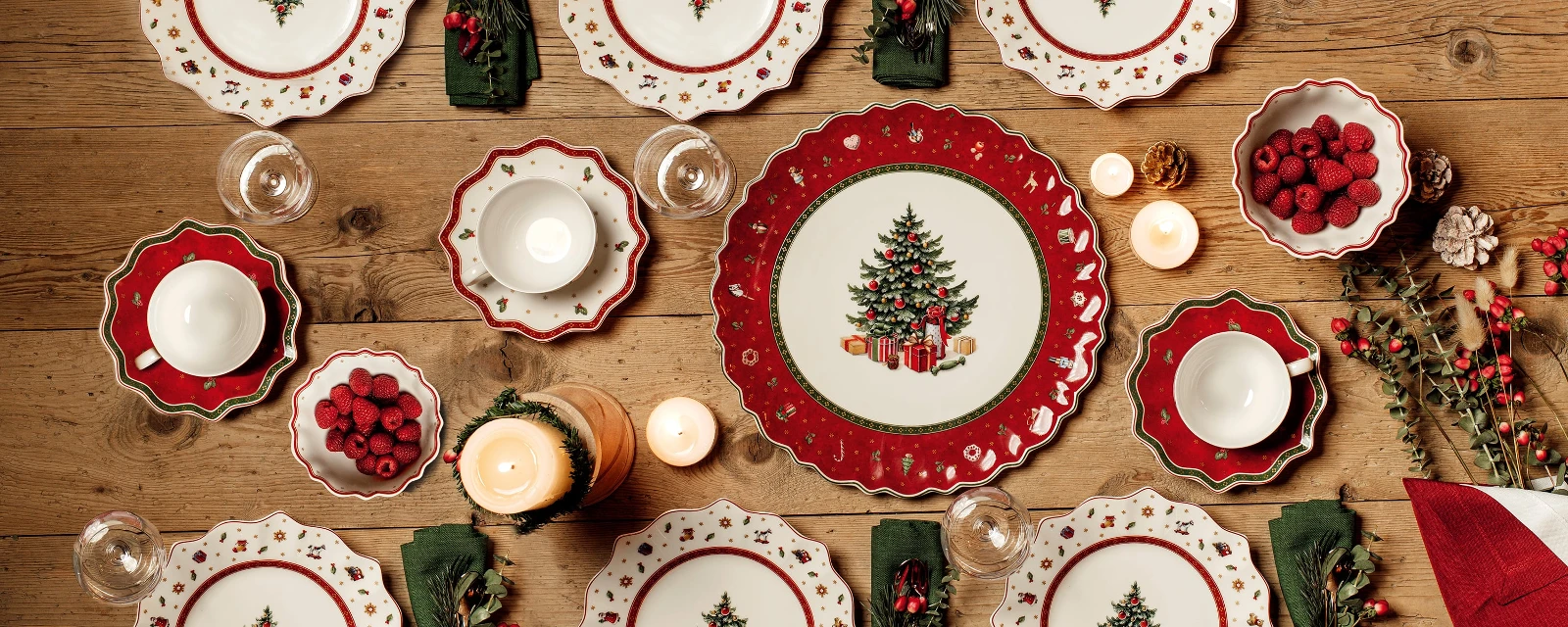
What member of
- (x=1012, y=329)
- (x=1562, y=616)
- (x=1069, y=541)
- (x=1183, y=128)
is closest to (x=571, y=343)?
(x=1012, y=329)

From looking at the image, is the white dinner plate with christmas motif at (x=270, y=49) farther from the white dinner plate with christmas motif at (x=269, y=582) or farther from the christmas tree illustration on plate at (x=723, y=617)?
the christmas tree illustration on plate at (x=723, y=617)

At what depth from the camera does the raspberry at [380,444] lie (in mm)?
1349

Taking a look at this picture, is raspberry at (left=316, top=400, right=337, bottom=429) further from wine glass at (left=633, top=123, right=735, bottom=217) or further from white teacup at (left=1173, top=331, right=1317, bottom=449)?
white teacup at (left=1173, top=331, right=1317, bottom=449)

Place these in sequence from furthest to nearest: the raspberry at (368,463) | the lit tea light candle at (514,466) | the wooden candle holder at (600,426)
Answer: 1. the raspberry at (368,463)
2. the wooden candle holder at (600,426)
3. the lit tea light candle at (514,466)

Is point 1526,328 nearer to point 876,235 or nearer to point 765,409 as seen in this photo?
point 876,235

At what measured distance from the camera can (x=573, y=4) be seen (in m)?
1.39

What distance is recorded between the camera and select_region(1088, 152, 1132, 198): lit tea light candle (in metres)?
1.35

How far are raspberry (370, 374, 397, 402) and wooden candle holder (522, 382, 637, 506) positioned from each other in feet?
0.76

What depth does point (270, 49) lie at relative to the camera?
1.40 metres

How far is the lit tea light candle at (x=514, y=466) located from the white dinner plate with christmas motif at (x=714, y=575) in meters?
0.26

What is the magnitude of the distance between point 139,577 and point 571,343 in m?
0.77

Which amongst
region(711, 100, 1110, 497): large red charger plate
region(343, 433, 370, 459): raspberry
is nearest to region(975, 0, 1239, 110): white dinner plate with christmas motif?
region(711, 100, 1110, 497): large red charger plate

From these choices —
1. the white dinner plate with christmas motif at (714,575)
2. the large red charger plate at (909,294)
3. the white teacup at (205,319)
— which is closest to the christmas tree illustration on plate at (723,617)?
the white dinner plate with christmas motif at (714,575)

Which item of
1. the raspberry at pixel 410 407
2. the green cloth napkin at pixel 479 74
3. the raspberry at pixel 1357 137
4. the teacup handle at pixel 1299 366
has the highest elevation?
the raspberry at pixel 1357 137
